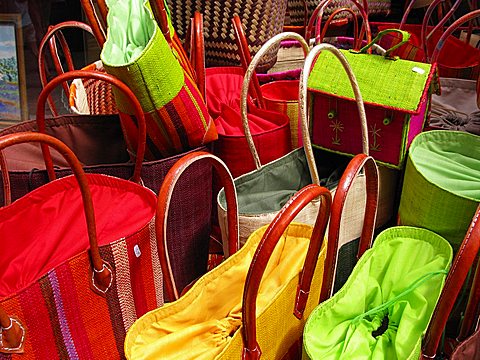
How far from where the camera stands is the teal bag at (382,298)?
0.79m

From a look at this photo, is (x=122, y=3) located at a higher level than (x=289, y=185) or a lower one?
higher

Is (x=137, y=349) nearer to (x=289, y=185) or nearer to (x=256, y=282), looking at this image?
(x=256, y=282)

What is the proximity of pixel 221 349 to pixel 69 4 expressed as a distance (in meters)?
1.85

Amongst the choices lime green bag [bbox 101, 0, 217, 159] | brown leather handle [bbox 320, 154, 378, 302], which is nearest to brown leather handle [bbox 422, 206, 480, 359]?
brown leather handle [bbox 320, 154, 378, 302]

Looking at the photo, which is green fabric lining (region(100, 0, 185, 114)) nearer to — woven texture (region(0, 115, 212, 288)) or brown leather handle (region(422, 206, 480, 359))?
woven texture (region(0, 115, 212, 288))

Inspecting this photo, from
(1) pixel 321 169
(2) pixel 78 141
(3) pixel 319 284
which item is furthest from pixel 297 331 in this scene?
(2) pixel 78 141

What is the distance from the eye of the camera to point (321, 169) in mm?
1376

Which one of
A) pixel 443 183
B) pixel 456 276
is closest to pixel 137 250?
pixel 456 276

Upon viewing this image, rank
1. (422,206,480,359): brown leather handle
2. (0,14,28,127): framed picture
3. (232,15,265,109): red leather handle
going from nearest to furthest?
(422,206,480,359): brown leather handle, (232,15,265,109): red leather handle, (0,14,28,127): framed picture

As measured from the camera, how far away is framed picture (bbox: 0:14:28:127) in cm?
193

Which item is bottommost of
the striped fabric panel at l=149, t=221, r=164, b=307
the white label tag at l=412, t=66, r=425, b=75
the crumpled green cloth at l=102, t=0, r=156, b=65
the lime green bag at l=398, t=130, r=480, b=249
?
the striped fabric panel at l=149, t=221, r=164, b=307

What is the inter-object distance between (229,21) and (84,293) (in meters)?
1.13

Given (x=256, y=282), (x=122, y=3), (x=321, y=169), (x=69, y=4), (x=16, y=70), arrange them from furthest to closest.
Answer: (x=69, y=4) → (x=16, y=70) → (x=321, y=169) → (x=122, y=3) → (x=256, y=282)

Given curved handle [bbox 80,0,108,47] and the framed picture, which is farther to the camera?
the framed picture
